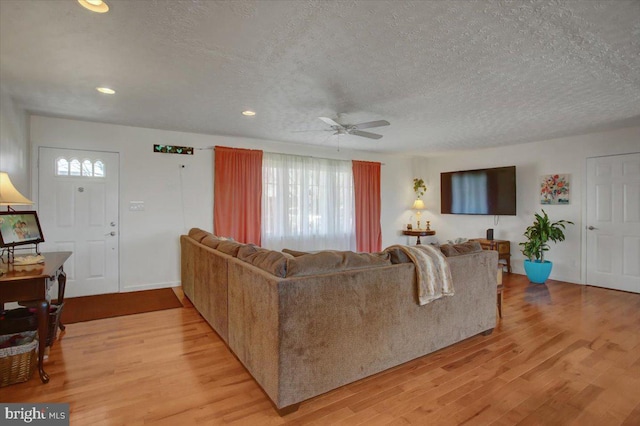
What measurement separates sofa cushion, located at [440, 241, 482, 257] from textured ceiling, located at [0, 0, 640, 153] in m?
1.54

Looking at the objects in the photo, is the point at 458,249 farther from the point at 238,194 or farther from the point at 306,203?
the point at 238,194

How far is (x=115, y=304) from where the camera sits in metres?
4.02

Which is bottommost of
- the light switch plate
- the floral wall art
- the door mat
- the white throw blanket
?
the door mat

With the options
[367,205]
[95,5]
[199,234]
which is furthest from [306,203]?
[95,5]

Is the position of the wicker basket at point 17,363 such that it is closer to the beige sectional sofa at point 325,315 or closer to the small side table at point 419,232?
the beige sectional sofa at point 325,315

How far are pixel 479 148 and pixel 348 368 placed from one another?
5600 millimetres

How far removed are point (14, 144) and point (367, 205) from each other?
18.0 ft

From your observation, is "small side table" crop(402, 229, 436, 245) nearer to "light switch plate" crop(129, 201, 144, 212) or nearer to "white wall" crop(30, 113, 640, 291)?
"white wall" crop(30, 113, 640, 291)

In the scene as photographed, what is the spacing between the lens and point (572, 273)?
5246 millimetres

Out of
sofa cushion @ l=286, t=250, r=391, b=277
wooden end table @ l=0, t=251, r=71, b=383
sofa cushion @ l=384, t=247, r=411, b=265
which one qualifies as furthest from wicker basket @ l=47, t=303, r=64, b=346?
sofa cushion @ l=384, t=247, r=411, b=265

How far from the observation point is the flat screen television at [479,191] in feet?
19.1

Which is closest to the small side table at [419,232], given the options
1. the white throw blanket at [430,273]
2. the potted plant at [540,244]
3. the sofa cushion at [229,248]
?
the potted plant at [540,244]

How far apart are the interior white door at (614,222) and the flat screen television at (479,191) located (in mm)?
1115

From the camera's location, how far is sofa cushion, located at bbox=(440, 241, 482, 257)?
2.84 metres
